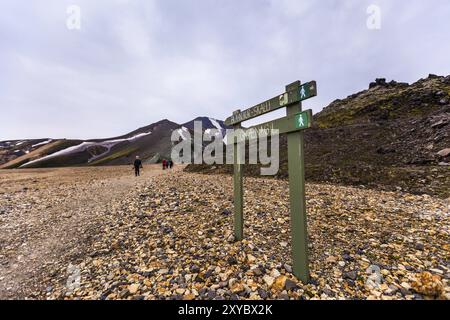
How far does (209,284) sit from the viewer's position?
5172 mm

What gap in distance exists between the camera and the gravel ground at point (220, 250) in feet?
16.5

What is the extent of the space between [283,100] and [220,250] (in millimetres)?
5033

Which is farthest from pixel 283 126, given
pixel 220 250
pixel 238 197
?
pixel 220 250

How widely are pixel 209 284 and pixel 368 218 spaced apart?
7.81 m

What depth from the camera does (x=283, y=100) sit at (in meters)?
5.26

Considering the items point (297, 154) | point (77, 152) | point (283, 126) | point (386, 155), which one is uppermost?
point (77, 152)

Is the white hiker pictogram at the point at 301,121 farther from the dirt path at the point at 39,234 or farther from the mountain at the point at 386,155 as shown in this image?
the mountain at the point at 386,155

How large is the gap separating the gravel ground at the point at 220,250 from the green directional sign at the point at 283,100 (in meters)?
4.38

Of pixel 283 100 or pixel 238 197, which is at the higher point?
pixel 283 100

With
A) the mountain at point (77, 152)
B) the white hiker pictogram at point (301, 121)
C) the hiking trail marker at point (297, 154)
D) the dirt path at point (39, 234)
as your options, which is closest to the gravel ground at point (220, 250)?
the dirt path at point (39, 234)

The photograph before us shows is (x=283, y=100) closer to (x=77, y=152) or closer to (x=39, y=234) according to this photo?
(x=39, y=234)

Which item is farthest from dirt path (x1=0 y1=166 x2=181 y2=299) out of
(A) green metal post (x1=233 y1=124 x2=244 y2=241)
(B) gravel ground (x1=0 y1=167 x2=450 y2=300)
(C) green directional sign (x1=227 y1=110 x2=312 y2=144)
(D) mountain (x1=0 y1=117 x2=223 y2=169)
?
(D) mountain (x1=0 y1=117 x2=223 y2=169)
